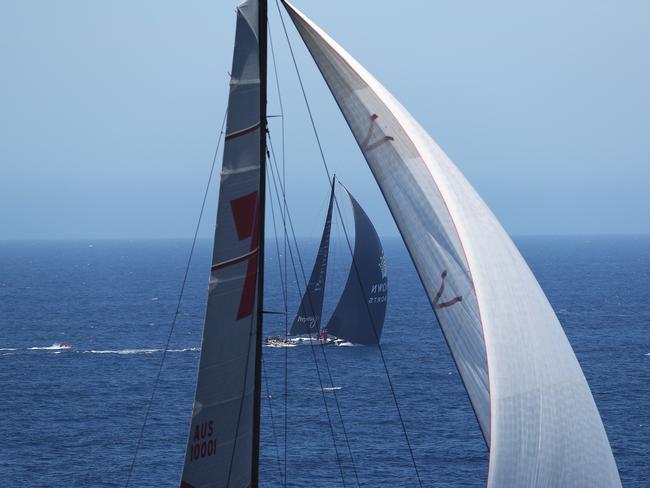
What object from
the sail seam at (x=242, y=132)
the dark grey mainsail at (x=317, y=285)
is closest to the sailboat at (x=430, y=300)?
the sail seam at (x=242, y=132)

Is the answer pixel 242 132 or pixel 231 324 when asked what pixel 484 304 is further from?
pixel 242 132

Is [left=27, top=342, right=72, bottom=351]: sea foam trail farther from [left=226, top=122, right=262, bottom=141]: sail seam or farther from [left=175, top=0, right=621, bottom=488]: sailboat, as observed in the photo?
[left=226, top=122, right=262, bottom=141]: sail seam

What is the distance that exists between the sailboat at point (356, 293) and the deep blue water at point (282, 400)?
1.64 m

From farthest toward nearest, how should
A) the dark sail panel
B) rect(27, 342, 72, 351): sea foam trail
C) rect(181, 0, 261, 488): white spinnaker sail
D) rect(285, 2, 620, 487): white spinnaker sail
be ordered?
rect(27, 342, 72, 351): sea foam trail
the dark sail panel
rect(181, 0, 261, 488): white spinnaker sail
rect(285, 2, 620, 487): white spinnaker sail

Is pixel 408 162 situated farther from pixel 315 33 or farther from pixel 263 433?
pixel 263 433

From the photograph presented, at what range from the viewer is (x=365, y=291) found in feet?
267

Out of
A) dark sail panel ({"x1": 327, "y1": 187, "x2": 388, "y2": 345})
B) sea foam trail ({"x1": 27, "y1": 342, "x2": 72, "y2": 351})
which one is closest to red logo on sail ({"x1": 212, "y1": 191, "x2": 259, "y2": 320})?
dark sail panel ({"x1": 327, "y1": 187, "x2": 388, "y2": 345})

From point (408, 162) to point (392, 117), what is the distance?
24.3 inches

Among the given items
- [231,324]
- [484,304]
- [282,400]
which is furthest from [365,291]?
[484,304]

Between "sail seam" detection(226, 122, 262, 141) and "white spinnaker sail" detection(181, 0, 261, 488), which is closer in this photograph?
"sail seam" detection(226, 122, 262, 141)

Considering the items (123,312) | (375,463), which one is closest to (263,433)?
(375,463)

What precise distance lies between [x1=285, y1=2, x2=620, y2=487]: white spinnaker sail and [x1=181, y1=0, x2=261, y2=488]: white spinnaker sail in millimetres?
1497

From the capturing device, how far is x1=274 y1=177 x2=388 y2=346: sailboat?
8050cm

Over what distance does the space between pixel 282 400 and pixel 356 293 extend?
2158 cm
